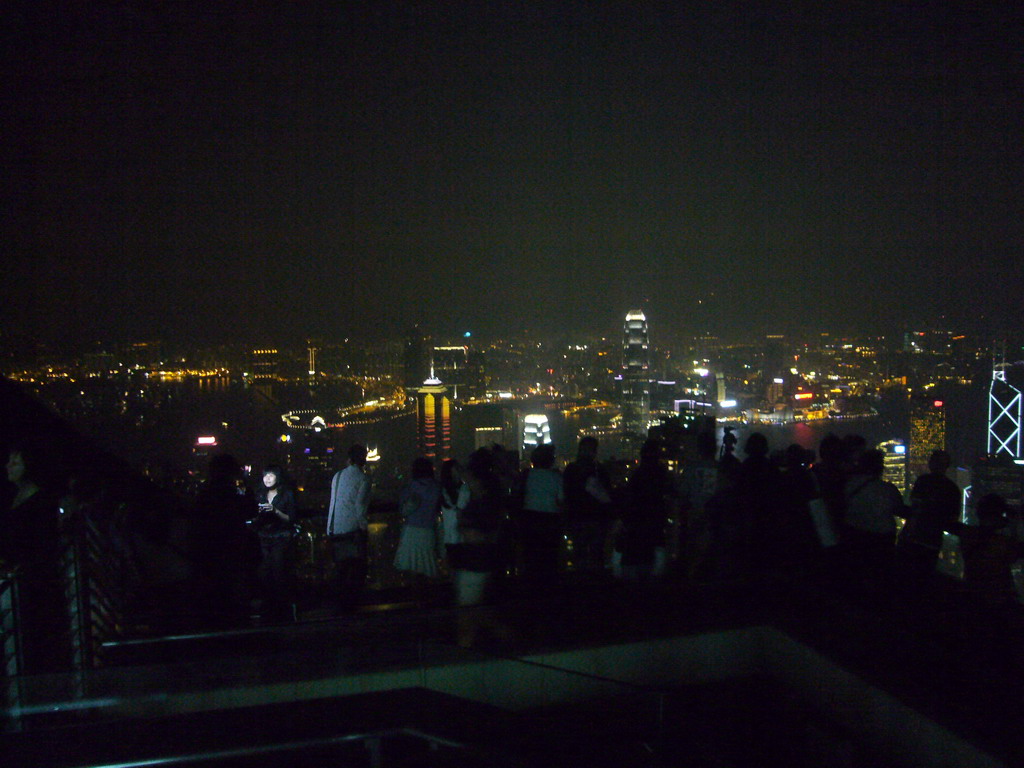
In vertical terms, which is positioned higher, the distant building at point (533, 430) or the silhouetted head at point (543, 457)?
the silhouetted head at point (543, 457)

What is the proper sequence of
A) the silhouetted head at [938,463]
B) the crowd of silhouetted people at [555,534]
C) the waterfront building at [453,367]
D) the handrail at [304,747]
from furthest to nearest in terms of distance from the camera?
the waterfront building at [453,367]
the silhouetted head at [938,463]
the crowd of silhouetted people at [555,534]
the handrail at [304,747]

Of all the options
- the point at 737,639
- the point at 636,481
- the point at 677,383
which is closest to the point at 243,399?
the point at 677,383

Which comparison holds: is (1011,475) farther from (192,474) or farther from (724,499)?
(192,474)

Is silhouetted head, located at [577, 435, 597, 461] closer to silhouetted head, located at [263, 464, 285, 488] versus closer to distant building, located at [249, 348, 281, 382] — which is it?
silhouetted head, located at [263, 464, 285, 488]

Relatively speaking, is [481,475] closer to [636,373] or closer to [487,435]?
[487,435]

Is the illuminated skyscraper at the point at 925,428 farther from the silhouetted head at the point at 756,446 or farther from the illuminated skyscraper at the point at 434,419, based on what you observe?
the silhouetted head at the point at 756,446

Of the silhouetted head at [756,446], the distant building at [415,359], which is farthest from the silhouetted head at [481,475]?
the distant building at [415,359]
